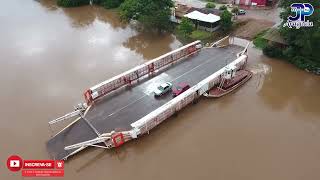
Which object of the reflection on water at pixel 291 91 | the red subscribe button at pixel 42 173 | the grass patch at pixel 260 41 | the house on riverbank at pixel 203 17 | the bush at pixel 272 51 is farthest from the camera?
the house on riverbank at pixel 203 17

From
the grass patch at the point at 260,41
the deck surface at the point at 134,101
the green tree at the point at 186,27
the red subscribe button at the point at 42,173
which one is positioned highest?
the green tree at the point at 186,27

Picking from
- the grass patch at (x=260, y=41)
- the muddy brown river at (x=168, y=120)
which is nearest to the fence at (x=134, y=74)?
the muddy brown river at (x=168, y=120)

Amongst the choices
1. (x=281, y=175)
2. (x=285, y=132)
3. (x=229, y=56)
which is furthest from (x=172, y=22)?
A: (x=281, y=175)

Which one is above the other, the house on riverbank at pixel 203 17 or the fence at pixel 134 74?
the house on riverbank at pixel 203 17

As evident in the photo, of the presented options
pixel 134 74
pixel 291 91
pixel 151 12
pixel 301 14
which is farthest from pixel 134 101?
pixel 301 14

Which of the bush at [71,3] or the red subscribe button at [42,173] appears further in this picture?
the bush at [71,3]

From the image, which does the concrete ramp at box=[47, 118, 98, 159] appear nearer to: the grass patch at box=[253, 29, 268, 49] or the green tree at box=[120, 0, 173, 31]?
the green tree at box=[120, 0, 173, 31]

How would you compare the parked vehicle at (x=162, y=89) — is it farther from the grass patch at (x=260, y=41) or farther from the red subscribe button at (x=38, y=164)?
the grass patch at (x=260, y=41)

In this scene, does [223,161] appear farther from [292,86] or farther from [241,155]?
[292,86]
